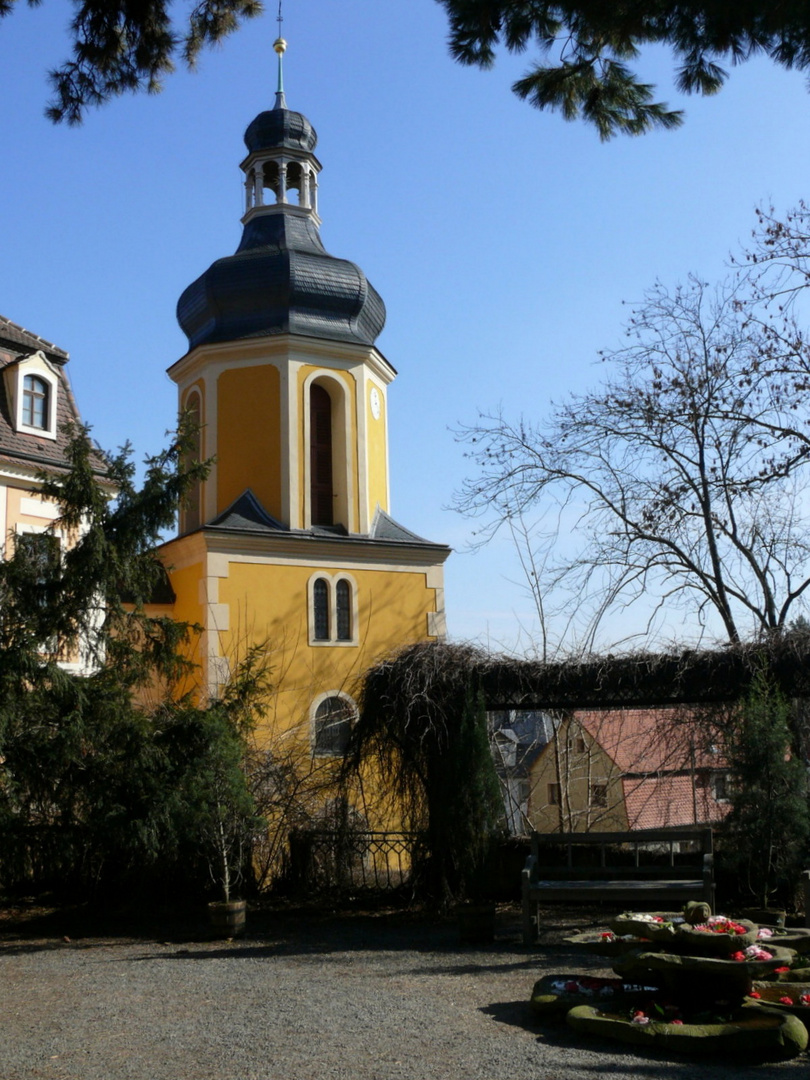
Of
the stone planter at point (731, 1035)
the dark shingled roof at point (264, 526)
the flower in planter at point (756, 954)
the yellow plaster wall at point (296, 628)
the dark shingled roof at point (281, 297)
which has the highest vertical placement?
the dark shingled roof at point (281, 297)

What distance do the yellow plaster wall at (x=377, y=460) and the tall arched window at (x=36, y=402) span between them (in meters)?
8.58

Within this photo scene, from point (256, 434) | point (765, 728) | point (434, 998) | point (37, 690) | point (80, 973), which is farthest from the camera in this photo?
point (256, 434)

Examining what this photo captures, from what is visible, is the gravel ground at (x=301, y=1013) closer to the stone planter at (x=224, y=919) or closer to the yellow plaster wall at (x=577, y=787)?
the stone planter at (x=224, y=919)

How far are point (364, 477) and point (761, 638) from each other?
1451 centimetres

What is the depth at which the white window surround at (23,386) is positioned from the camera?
741 inches

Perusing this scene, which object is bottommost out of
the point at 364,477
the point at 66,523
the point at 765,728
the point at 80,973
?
the point at 80,973

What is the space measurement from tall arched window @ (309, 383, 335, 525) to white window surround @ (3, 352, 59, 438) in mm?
7377

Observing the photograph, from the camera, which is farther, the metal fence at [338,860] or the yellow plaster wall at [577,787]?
the yellow plaster wall at [577,787]

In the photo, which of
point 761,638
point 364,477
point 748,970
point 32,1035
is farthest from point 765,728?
point 364,477

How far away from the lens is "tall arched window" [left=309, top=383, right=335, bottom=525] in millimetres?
25750

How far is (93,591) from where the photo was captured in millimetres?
12234

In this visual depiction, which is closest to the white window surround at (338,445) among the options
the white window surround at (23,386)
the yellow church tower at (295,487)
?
the yellow church tower at (295,487)

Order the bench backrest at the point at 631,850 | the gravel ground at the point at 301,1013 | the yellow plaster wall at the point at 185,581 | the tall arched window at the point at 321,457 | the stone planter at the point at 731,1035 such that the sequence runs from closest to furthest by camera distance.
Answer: the gravel ground at the point at 301,1013 → the stone planter at the point at 731,1035 → the bench backrest at the point at 631,850 → the yellow plaster wall at the point at 185,581 → the tall arched window at the point at 321,457

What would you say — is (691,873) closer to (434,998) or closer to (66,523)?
(434,998)
